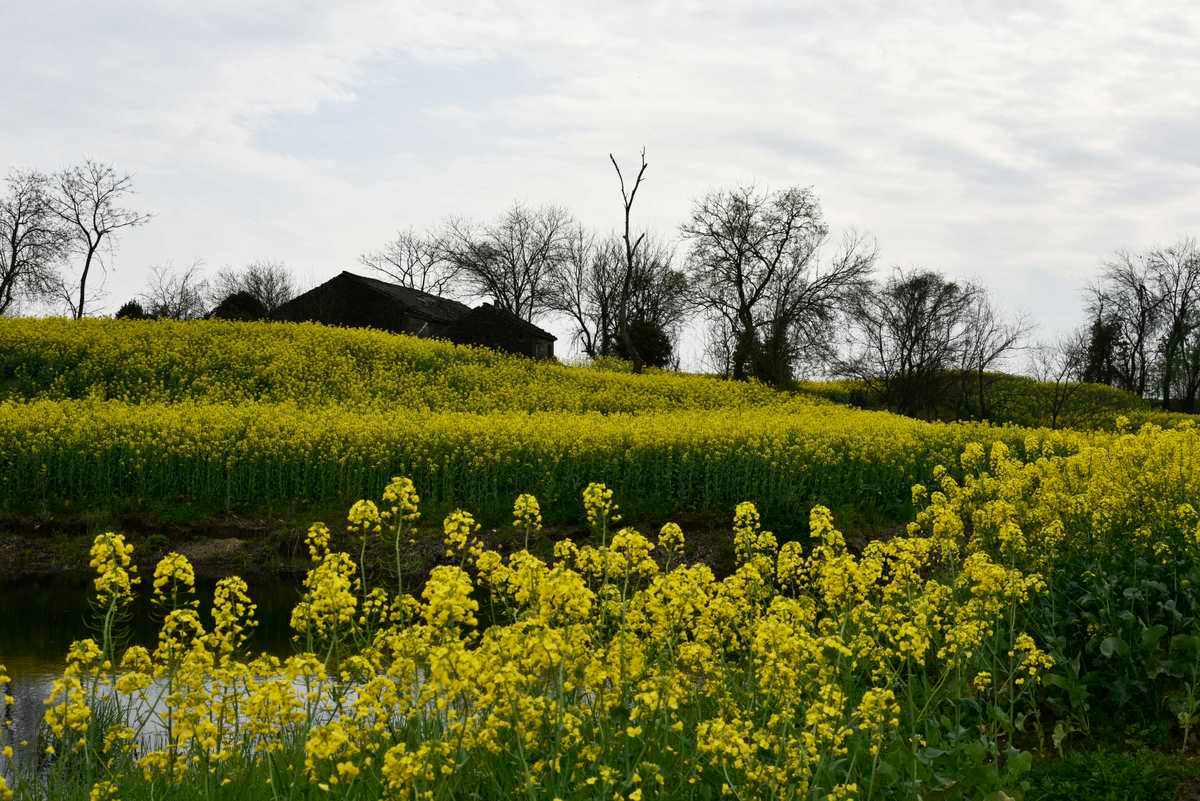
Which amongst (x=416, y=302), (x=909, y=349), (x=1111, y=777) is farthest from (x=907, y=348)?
(x=1111, y=777)

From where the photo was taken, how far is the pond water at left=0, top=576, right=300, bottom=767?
10820 millimetres

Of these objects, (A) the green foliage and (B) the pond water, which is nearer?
(A) the green foliage

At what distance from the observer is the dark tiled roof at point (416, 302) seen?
48.6m

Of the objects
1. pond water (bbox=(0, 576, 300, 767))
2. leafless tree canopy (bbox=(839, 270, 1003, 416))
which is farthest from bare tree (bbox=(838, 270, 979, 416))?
pond water (bbox=(0, 576, 300, 767))

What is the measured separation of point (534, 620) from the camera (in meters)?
4.53

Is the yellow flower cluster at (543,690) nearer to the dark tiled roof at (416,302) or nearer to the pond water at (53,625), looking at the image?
the pond water at (53,625)

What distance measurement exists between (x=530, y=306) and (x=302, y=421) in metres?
44.9

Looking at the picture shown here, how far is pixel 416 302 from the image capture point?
50031 millimetres

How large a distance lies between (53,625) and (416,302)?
36732 mm

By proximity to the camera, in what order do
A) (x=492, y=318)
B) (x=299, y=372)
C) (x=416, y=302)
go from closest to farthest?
(x=299, y=372), (x=492, y=318), (x=416, y=302)

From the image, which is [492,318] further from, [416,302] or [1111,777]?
[1111,777]

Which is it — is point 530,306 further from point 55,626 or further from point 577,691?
point 577,691

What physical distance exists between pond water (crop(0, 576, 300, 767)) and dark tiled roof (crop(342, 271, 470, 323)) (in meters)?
30.7

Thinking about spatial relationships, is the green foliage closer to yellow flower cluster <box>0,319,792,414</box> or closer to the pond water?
the pond water
